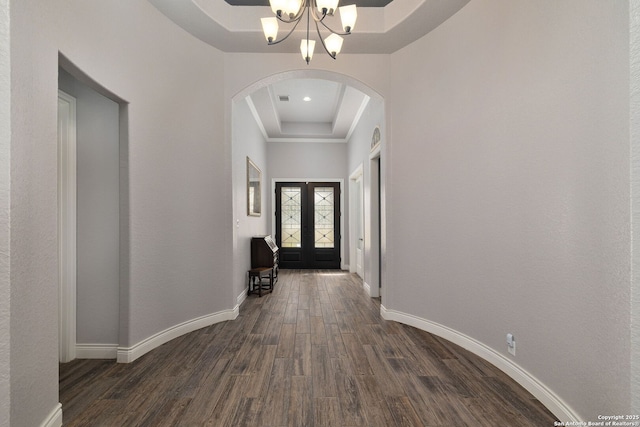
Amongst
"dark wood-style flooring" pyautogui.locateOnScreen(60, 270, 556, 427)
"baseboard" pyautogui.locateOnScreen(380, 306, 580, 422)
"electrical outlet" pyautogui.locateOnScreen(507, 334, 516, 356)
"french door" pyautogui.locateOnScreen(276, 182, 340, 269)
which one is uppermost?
"french door" pyautogui.locateOnScreen(276, 182, 340, 269)

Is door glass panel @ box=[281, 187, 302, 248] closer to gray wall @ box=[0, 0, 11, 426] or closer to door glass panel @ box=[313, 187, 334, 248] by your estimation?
door glass panel @ box=[313, 187, 334, 248]

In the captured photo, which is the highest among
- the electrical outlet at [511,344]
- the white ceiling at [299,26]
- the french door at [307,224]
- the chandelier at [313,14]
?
the white ceiling at [299,26]

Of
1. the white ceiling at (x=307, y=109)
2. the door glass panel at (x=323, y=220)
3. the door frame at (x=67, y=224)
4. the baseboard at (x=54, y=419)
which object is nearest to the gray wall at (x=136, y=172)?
the baseboard at (x=54, y=419)

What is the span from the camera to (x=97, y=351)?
2.54 meters

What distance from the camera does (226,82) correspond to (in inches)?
138

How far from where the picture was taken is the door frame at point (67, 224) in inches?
95.4

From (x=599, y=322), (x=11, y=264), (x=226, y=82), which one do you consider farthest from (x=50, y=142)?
(x=599, y=322)

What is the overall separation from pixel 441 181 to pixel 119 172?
2851 millimetres

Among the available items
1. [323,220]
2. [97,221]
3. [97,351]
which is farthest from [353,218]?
[97,351]

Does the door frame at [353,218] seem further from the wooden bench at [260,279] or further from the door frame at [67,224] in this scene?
the door frame at [67,224]

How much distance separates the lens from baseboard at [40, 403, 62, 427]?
65.0 inches

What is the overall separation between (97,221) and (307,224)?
4.97 m

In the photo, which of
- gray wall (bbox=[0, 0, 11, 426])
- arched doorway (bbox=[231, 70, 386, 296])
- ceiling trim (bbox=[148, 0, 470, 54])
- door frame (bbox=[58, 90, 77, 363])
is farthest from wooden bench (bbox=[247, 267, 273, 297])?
gray wall (bbox=[0, 0, 11, 426])

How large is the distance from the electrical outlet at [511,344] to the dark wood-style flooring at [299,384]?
0.19 metres
